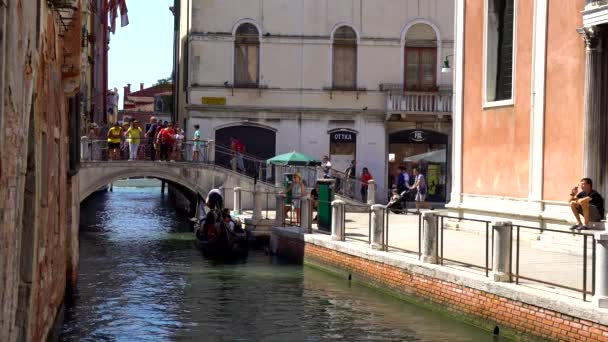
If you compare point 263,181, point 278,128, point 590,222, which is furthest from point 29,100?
point 278,128

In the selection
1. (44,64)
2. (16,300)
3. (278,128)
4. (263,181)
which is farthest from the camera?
(278,128)

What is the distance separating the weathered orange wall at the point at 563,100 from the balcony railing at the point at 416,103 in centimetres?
1740

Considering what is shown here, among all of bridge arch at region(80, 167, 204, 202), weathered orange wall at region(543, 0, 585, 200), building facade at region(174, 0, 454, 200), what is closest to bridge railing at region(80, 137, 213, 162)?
bridge arch at region(80, 167, 204, 202)

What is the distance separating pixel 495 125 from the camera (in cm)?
2128

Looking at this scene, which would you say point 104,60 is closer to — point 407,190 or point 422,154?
point 422,154

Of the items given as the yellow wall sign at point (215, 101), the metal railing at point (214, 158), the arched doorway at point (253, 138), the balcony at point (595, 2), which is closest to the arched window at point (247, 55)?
the yellow wall sign at point (215, 101)

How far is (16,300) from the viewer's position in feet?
30.1

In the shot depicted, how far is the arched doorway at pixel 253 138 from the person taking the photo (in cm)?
3638

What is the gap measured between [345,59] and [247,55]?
3.53 m

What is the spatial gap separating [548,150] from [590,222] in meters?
2.56

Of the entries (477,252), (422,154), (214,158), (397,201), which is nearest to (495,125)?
(477,252)

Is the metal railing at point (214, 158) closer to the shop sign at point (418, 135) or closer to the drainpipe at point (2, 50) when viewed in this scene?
the shop sign at point (418, 135)

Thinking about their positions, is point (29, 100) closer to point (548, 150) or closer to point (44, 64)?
point (44, 64)

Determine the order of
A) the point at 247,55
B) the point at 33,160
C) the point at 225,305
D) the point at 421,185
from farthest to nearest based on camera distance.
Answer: the point at 247,55 → the point at 421,185 → the point at 225,305 → the point at 33,160
